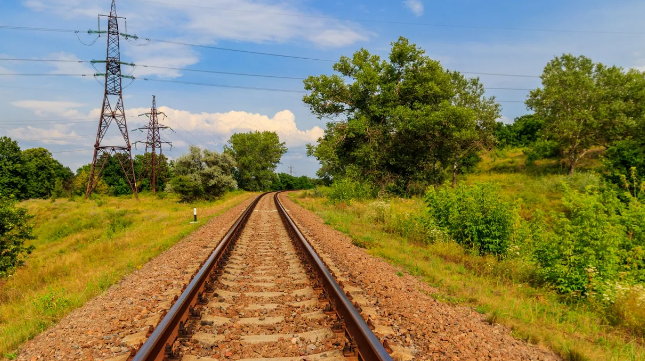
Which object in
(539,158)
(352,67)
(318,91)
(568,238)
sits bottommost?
(568,238)

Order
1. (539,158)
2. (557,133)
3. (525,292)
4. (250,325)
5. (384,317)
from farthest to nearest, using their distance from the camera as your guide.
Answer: (539,158), (557,133), (525,292), (384,317), (250,325)

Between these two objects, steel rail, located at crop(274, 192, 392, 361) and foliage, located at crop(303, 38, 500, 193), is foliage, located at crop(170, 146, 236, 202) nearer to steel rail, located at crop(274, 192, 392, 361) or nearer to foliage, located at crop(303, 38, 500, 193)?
foliage, located at crop(303, 38, 500, 193)

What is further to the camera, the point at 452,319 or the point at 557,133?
the point at 557,133

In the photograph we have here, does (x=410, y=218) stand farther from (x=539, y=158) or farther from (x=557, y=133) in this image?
(x=539, y=158)

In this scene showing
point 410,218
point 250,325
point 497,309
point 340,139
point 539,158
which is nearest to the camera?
point 250,325

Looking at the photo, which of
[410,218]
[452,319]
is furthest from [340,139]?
[452,319]

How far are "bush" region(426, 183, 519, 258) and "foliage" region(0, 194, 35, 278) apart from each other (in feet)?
50.1

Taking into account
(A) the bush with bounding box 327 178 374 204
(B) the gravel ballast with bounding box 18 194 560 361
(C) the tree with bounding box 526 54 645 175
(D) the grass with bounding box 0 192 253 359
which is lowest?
(D) the grass with bounding box 0 192 253 359

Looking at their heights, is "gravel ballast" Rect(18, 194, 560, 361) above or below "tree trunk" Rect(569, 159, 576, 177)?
below

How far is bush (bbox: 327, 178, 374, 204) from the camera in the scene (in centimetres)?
2550

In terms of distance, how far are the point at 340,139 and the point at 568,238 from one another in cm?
2348

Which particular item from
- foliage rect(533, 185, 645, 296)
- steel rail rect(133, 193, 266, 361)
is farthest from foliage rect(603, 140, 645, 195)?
steel rail rect(133, 193, 266, 361)

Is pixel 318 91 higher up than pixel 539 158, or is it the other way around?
pixel 318 91

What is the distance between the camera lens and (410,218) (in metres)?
13.2
